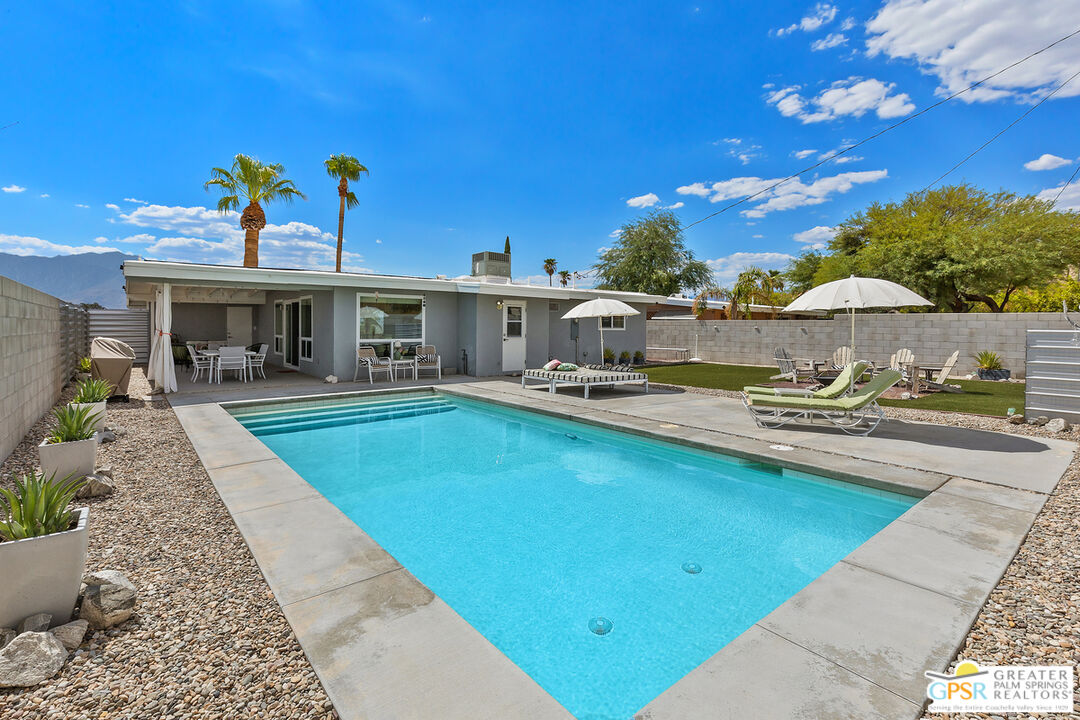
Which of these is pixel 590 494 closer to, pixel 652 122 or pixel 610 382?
pixel 610 382

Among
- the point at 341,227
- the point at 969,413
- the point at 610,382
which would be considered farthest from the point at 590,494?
the point at 341,227

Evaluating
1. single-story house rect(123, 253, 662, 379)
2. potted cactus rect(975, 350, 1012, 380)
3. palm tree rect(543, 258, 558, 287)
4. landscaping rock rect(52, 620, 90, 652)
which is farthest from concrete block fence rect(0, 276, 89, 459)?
palm tree rect(543, 258, 558, 287)

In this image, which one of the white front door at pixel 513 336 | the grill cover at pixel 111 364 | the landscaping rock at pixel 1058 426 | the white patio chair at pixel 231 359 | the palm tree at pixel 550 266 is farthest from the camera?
the palm tree at pixel 550 266

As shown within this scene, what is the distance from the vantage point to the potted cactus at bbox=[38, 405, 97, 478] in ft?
14.4

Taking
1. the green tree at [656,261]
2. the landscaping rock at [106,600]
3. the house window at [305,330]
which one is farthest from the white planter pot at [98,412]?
the green tree at [656,261]

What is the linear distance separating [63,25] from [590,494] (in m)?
14.7

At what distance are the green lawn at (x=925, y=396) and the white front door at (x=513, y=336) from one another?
4.04 metres

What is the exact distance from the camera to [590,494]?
17.5ft

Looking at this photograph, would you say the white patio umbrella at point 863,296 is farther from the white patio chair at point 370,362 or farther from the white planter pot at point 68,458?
the white patio chair at point 370,362

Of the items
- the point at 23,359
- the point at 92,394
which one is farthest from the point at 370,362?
the point at 23,359

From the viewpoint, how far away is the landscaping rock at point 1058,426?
705cm

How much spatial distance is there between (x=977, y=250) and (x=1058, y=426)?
13733 millimetres

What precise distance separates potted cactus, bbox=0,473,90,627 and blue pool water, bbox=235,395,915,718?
193 centimetres

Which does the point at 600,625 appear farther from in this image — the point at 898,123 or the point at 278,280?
the point at 898,123
